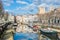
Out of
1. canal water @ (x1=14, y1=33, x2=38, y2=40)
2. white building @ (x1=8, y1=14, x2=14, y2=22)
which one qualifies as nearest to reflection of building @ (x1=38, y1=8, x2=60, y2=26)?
canal water @ (x1=14, y1=33, x2=38, y2=40)

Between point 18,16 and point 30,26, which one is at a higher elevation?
point 18,16

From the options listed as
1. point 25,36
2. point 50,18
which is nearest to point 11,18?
point 25,36

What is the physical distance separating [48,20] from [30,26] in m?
0.31

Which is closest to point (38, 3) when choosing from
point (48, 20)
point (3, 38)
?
point (48, 20)

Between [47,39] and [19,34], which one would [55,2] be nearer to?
[47,39]

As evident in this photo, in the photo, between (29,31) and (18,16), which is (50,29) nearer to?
(29,31)

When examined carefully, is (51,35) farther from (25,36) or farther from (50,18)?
(25,36)

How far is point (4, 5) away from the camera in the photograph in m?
2.67

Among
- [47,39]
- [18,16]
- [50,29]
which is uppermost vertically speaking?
[18,16]

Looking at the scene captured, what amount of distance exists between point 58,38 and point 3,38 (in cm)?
90

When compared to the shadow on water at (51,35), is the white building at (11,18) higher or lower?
higher

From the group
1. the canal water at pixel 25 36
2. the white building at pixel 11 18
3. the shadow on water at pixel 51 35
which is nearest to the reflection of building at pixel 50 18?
the shadow on water at pixel 51 35

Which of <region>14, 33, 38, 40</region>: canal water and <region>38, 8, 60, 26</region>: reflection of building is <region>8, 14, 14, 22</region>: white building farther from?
<region>38, 8, 60, 26</region>: reflection of building

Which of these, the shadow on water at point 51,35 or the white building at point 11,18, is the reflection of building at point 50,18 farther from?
the white building at point 11,18
